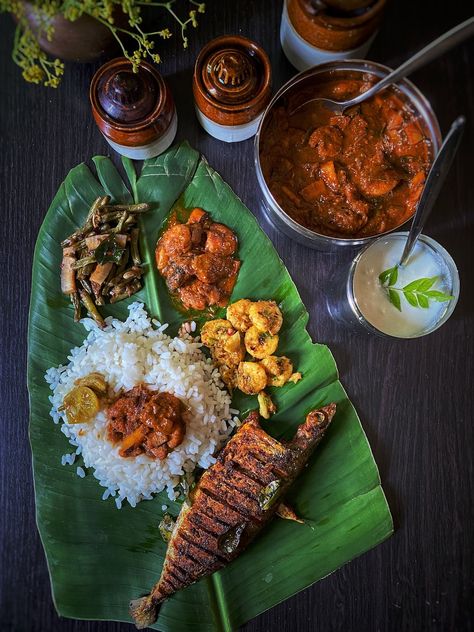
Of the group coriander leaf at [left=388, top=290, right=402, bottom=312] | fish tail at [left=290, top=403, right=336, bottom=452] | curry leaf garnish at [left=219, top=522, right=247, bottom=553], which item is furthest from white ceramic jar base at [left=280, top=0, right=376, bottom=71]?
curry leaf garnish at [left=219, top=522, right=247, bottom=553]

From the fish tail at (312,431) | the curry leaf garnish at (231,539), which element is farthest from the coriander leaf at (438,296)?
the curry leaf garnish at (231,539)

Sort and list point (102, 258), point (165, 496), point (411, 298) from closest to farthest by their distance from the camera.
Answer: point (411, 298) < point (102, 258) < point (165, 496)

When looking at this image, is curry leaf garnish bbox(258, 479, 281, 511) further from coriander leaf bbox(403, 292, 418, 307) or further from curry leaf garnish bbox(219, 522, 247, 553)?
coriander leaf bbox(403, 292, 418, 307)

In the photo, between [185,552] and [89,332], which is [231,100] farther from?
[185,552]

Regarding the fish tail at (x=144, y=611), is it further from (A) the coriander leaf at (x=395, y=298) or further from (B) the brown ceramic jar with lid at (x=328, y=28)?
(B) the brown ceramic jar with lid at (x=328, y=28)

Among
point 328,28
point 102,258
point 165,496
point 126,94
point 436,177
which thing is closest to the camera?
point 436,177

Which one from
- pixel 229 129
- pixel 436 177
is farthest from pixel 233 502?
pixel 229 129

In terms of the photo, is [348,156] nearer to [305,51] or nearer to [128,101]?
[305,51]
